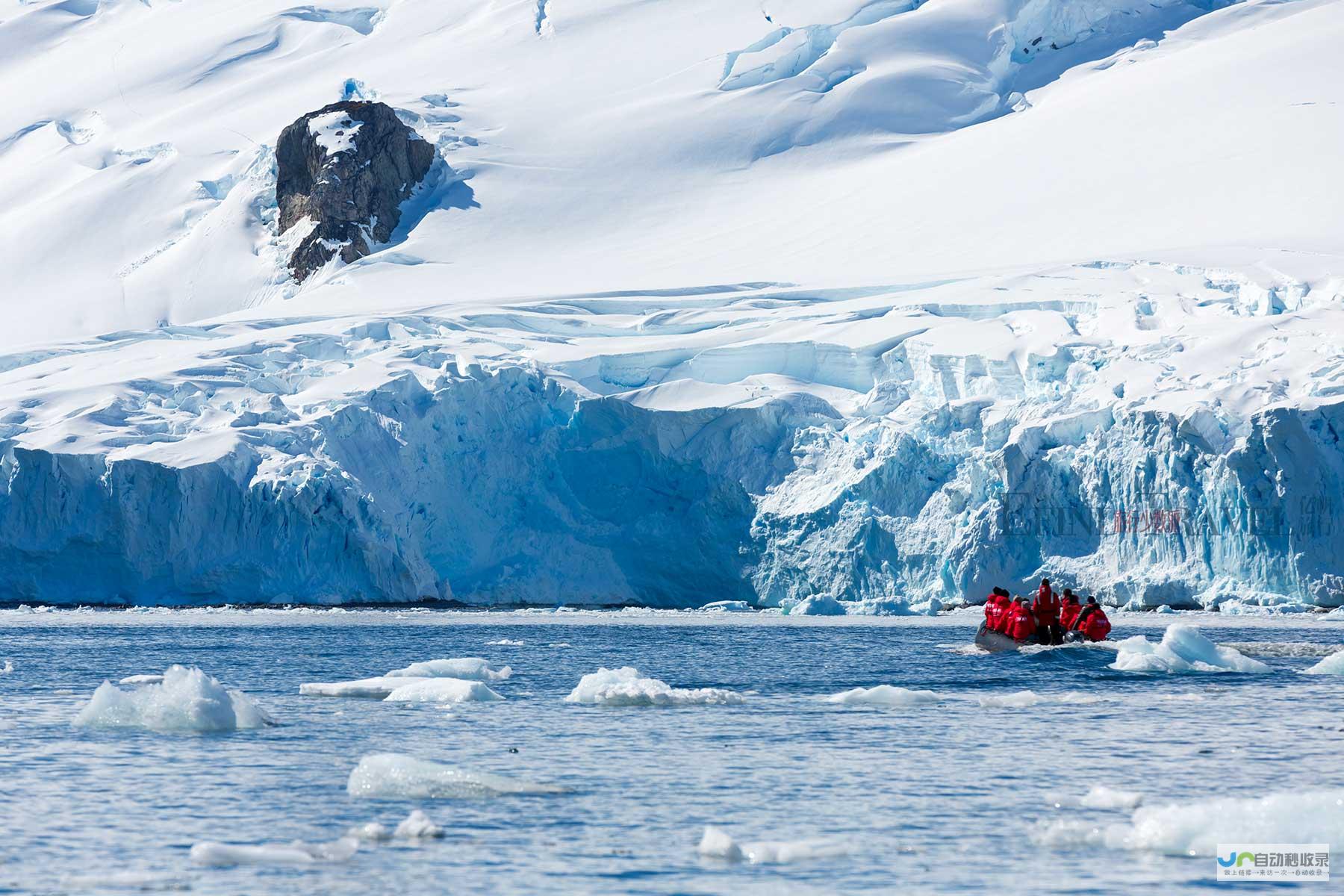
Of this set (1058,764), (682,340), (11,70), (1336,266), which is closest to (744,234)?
(682,340)

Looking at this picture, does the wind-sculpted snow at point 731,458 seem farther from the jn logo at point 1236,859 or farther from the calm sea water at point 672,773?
the jn logo at point 1236,859

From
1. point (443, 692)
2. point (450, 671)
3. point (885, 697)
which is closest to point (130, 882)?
point (443, 692)

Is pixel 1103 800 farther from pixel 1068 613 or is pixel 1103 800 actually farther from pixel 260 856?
pixel 1068 613

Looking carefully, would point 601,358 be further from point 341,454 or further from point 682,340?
point 341,454

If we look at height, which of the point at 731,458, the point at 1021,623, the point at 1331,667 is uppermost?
the point at 731,458

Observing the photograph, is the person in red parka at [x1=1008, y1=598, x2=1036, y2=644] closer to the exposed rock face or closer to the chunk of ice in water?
the chunk of ice in water

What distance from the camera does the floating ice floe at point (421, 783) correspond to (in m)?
12.1

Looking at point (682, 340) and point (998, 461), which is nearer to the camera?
point (998, 461)

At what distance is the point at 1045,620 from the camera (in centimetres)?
2828

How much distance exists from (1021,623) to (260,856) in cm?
1977

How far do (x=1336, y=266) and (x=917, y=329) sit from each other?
437 inches

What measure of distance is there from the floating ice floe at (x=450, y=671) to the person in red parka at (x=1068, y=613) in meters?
11.5

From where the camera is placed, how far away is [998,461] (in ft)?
122

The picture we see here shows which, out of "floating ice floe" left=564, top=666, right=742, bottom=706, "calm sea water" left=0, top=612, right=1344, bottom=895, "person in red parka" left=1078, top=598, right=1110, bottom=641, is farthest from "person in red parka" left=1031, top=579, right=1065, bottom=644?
"floating ice floe" left=564, top=666, right=742, bottom=706
